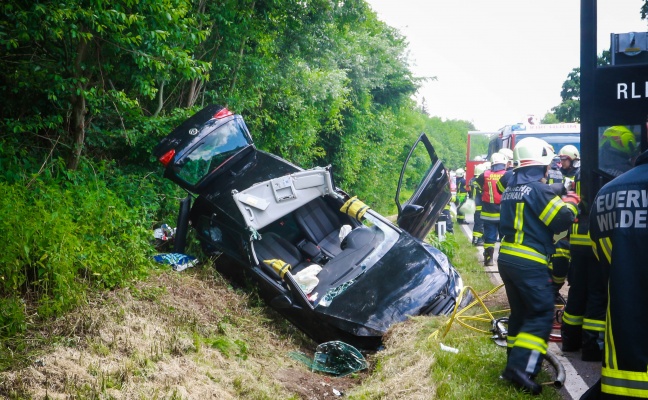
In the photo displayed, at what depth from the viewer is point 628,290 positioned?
2777 millimetres

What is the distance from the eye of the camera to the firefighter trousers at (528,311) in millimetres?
4438

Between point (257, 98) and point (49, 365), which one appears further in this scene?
point (257, 98)

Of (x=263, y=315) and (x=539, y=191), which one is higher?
(x=539, y=191)

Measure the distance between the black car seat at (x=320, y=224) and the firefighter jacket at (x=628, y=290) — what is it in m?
5.17

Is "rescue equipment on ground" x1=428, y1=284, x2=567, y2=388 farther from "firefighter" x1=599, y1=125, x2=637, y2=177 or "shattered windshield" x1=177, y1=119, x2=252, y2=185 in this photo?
"shattered windshield" x1=177, y1=119, x2=252, y2=185

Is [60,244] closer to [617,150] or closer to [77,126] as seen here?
[77,126]

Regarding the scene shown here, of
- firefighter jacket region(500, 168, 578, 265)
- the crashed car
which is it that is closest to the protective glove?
firefighter jacket region(500, 168, 578, 265)

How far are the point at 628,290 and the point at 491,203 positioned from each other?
8.58 metres

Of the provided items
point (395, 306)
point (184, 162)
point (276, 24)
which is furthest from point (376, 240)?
point (276, 24)

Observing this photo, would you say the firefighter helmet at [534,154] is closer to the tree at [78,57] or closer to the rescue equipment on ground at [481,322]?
the rescue equipment on ground at [481,322]

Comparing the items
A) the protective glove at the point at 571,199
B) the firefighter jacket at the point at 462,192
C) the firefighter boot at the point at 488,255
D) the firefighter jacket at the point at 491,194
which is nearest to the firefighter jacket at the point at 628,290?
the protective glove at the point at 571,199

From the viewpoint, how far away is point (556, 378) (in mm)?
4648

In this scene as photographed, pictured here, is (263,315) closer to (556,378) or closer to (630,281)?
(556,378)

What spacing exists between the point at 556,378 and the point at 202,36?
17.3ft
